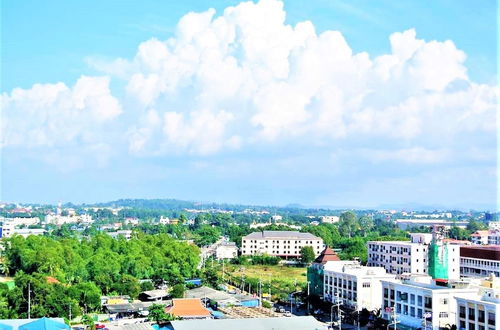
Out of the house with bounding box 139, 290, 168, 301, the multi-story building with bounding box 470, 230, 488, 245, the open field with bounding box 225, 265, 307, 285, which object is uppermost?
the multi-story building with bounding box 470, 230, 488, 245

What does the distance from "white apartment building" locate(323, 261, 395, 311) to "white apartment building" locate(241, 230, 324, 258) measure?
53.3 feet

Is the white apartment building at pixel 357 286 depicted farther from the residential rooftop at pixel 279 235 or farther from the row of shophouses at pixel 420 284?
the residential rooftop at pixel 279 235

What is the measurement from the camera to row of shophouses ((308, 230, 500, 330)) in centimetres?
1283

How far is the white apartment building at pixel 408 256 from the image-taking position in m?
22.7

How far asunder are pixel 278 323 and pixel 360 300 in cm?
446

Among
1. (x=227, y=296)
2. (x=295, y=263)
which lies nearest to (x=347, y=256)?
(x=295, y=263)

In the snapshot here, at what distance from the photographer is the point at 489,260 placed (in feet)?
73.6

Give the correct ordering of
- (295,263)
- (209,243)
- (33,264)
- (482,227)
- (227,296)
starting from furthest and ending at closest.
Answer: (482,227) → (209,243) → (295,263) → (33,264) → (227,296)

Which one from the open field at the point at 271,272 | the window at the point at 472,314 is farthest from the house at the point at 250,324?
the open field at the point at 271,272

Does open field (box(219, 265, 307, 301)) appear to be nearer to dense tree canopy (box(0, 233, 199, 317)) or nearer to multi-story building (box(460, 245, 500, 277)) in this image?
dense tree canopy (box(0, 233, 199, 317))

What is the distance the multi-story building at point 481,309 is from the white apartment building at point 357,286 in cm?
355

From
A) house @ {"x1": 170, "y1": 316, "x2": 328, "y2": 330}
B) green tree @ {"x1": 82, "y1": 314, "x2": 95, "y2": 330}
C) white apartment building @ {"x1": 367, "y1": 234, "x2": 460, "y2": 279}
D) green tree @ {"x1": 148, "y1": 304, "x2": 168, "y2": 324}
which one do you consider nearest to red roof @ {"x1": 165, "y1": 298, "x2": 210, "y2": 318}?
green tree @ {"x1": 148, "y1": 304, "x2": 168, "y2": 324}

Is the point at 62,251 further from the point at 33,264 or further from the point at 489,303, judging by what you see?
the point at 489,303

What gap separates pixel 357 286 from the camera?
17.0 m
